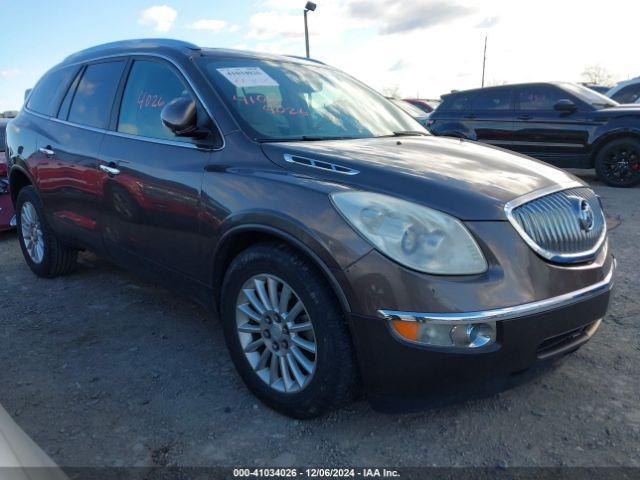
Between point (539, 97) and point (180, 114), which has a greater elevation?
point (180, 114)

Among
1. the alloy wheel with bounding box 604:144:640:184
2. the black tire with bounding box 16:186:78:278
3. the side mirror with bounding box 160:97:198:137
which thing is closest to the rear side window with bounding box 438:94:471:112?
the alloy wheel with bounding box 604:144:640:184

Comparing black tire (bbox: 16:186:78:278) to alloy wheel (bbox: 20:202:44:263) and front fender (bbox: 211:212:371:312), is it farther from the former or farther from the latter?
front fender (bbox: 211:212:371:312)

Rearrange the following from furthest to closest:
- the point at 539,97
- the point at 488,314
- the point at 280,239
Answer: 1. the point at 539,97
2. the point at 280,239
3. the point at 488,314

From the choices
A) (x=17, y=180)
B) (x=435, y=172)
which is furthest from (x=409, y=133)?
(x=17, y=180)

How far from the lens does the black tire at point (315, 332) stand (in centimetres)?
226

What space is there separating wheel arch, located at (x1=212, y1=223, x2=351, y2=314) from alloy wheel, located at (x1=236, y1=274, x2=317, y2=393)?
0.61 ft

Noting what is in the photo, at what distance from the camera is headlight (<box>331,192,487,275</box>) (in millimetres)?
2084

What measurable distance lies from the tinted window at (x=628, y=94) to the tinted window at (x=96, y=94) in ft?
35.6

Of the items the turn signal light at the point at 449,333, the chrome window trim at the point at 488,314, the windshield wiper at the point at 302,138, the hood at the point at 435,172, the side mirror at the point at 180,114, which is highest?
the side mirror at the point at 180,114

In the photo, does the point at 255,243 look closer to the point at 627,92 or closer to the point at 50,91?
the point at 50,91

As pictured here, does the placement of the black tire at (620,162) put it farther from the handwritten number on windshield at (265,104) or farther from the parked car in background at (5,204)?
the parked car in background at (5,204)

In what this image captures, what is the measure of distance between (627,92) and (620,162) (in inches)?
161

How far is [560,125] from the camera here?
28.4ft

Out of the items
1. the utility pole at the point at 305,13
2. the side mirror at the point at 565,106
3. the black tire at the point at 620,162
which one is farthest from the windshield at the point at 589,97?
the utility pole at the point at 305,13
